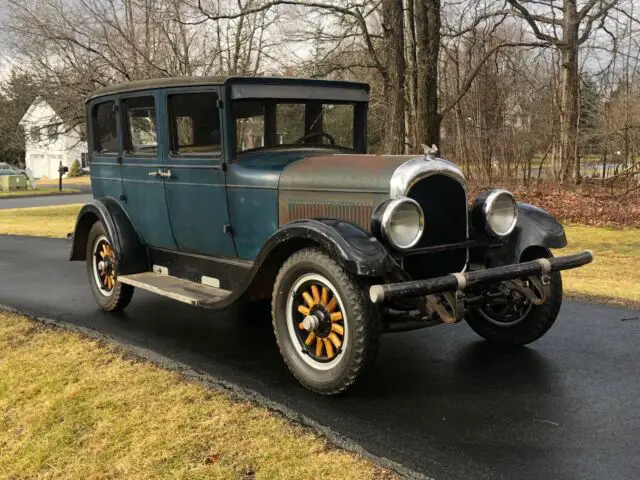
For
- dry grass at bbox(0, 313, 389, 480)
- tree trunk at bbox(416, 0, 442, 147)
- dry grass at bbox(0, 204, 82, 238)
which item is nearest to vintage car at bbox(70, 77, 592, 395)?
dry grass at bbox(0, 313, 389, 480)

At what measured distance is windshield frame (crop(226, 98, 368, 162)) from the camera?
4.43 m

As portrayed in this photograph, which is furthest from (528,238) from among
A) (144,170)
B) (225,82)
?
(144,170)

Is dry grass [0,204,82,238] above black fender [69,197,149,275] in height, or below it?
below

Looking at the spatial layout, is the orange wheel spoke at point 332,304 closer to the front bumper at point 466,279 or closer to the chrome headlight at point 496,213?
the front bumper at point 466,279

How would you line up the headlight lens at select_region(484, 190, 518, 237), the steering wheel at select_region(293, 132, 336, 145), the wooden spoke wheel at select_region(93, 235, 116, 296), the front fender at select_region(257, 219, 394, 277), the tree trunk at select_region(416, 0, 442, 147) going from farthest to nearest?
1. the tree trunk at select_region(416, 0, 442, 147)
2. the wooden spoke wheel at select_region(93, 235, 116, 296)
3. the steering wheel at select_region(293, 132, 336, 145)
4. the headlight lens at select_region(484, 190, 518, 237)
5. the front fender at select_region(257, 219, 394, 277)

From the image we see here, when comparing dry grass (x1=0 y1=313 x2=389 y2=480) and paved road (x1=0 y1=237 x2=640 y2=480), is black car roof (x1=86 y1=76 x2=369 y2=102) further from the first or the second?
dry grass (x1=0 y1=313 x2=389 y2=480)

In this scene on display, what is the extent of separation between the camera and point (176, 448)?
2918 mm

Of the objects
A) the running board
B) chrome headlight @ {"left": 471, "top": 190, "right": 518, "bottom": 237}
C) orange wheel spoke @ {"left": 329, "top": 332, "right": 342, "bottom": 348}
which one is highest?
chrome headlight @ {"left": 471, "top": 190, "right": 518, "bottom": 237}

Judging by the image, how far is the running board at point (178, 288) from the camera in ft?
14.2

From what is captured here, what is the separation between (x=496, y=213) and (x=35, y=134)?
1237 cm

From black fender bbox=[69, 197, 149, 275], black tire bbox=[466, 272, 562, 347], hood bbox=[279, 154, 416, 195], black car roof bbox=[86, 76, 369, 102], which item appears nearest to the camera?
hood bbox=[279, 154, 416, 195]

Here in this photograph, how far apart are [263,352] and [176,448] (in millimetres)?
1526

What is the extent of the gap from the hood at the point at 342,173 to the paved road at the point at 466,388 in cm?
122

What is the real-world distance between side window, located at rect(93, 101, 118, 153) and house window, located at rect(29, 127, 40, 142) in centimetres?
861
